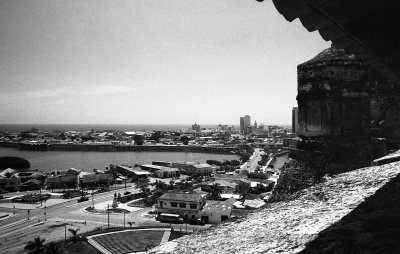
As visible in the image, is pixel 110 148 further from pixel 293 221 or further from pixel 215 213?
pixel 293 221

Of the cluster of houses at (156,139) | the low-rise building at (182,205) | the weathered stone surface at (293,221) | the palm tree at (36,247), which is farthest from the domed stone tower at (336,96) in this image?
the cluster of houses at (156,139)

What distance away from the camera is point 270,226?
8.80ft

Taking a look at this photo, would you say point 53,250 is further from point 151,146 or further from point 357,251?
point 151,146

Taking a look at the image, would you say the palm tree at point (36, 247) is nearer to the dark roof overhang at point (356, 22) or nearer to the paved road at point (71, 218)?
the paved road at point (71, 218)

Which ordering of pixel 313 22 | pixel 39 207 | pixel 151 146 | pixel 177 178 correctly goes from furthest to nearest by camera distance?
pixel 151 146, pixel 177 178, pixel 39 207, pixel 313 22

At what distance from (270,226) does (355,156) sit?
279 cm

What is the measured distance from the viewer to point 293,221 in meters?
2.61

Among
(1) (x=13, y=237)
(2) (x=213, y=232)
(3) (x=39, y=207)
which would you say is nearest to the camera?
(2) (x=213, y=232)

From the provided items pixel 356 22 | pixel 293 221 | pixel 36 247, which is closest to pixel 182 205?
pixel 36 247

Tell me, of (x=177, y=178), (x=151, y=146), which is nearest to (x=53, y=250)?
(x=177, y=178)

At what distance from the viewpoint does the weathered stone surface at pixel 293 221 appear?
87.9 inches

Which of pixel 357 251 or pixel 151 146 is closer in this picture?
pixel 357 251

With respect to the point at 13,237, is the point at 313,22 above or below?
above

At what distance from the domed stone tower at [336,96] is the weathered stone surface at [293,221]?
1.52 meters
